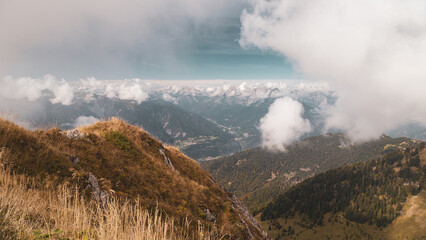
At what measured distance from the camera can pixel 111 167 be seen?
10516 millimetres

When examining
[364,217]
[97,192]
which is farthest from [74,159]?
[364,217]

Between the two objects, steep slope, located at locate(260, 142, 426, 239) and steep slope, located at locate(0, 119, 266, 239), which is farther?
steep slope, located at locate(260, 142, 426, 239)

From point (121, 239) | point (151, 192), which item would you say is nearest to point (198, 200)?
point (151, 192)

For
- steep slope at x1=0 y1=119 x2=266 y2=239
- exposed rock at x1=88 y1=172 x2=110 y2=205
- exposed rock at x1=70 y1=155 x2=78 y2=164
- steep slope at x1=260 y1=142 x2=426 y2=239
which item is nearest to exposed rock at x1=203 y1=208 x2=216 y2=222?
steep slope at x1=0 y1=119 x2=266 y2=239

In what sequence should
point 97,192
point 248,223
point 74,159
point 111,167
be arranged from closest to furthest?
point 97,192
point 74,159
point 111,167
point 248,223

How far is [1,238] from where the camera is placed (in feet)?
10.4

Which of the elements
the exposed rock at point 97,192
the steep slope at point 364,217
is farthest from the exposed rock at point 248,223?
the steep slope at point 364,217

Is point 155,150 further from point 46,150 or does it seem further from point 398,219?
point 398,219

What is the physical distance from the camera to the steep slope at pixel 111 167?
731 cm

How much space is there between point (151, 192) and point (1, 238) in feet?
26.0

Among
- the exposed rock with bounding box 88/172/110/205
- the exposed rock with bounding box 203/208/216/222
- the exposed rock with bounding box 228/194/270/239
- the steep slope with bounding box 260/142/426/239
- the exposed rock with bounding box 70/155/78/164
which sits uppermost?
the exposed rock with bounding box 70/155/78/164

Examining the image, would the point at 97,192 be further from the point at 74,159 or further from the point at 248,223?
the point at 248,223

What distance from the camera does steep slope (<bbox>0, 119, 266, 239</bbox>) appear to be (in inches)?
288

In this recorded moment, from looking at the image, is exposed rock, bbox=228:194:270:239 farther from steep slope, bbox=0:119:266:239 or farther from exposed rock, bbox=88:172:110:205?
exposed rock, bbox=88:172:110:205
